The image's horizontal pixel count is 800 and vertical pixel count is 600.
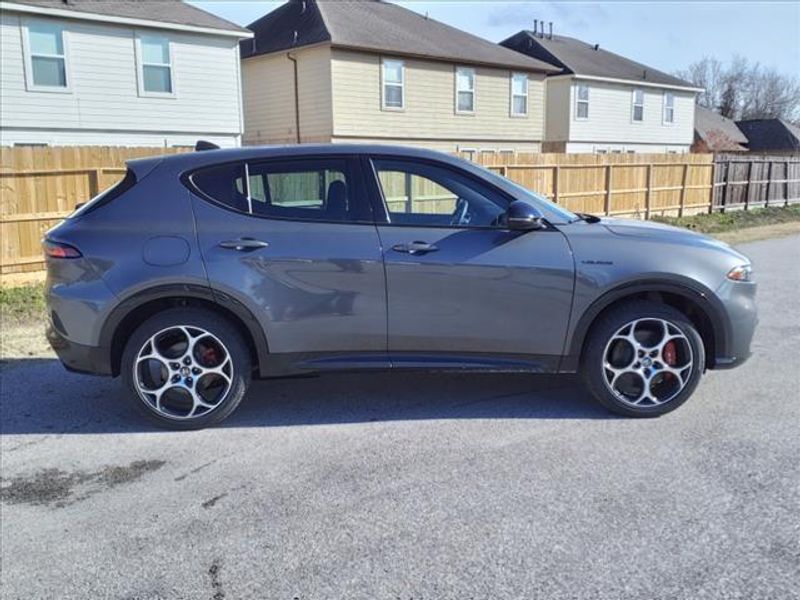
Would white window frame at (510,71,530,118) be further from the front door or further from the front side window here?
the front door

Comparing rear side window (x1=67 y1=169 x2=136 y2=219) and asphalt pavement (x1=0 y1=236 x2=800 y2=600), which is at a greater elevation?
rear side window (x1=67 y1=169 x2=136 y2=219)

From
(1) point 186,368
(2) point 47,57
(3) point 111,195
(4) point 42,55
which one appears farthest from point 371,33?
(1) point 186,368

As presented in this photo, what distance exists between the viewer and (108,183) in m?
10.2

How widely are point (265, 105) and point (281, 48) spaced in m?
2.43

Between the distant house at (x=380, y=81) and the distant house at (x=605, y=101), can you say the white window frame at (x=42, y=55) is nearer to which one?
the distant house at (x=380, y=81)

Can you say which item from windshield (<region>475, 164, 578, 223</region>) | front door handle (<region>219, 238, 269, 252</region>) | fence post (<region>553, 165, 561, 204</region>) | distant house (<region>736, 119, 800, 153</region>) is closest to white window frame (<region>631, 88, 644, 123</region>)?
fence post (<region>553, 165, 561, 204</region>)

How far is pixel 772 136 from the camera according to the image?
183 feet

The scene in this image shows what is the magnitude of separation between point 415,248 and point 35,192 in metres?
7.28

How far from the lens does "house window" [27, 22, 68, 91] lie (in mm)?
17156

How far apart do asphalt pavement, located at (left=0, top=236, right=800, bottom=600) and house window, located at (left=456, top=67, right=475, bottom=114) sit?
22.2 meters

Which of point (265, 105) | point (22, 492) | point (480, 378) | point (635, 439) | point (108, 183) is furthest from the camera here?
point (265, 105)

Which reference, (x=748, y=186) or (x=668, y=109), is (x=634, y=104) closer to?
(x=668, y=109)

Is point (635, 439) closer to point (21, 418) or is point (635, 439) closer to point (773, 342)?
point (773, 342)

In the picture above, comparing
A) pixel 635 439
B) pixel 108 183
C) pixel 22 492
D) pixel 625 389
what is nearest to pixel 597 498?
pixel 635 439
